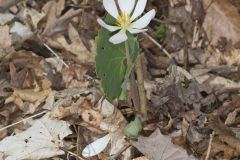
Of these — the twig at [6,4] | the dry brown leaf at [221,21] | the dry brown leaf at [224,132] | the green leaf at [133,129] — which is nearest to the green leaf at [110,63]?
the green leaf at [133,129]

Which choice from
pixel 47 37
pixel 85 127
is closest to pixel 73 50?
pixel 47 37

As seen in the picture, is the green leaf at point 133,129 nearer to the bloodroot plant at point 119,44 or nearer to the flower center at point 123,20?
the bloodroot plant at point 119,44

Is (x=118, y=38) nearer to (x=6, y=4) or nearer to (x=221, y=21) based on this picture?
(x=221, y=21)

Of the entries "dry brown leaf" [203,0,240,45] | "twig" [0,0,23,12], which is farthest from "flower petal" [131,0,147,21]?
"twig" [0,0,23,12]

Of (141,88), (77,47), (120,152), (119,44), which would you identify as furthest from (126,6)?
(77,47)

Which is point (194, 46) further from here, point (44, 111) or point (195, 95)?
point (44, 111)

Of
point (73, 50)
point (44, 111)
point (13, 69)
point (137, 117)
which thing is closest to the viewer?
point (137, 117)
